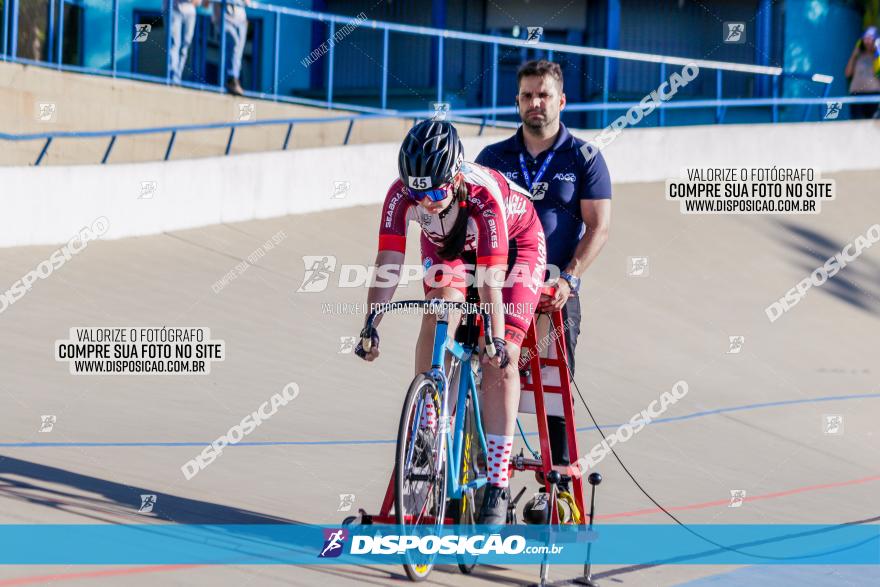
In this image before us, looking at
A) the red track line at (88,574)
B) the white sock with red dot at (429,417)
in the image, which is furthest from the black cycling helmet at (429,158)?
the red track line at (88,574)

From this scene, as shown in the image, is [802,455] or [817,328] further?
[817,328]

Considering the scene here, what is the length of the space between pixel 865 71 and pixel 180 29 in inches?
404

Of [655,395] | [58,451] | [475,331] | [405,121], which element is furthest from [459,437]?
[405,121]

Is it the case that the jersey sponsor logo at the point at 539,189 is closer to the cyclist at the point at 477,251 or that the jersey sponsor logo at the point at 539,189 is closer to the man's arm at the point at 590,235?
the man's arm at the point at 590,235

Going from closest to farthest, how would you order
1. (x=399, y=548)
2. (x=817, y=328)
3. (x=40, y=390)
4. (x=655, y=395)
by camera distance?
(x=399, y=548) → (x=40, y=390) → (x=655, y=395) → (x=817, y=328)

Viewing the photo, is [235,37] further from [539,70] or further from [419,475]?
[419,475]

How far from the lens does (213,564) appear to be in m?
3.98

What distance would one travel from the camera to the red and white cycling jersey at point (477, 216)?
411 cm

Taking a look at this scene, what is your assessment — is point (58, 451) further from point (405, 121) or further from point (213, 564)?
point (405, 121)

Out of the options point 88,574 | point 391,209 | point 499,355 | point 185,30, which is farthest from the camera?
point 185,30

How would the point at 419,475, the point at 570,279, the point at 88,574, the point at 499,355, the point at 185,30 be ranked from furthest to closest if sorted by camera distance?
the point at 185,30
the point at 570,279
the point at 499,355
the point at 419,475
the point at 88,574

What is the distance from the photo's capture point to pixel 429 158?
3.92 m

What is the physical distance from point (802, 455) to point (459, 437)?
14.1 ft

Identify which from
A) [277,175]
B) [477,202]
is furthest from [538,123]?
[277,175]
